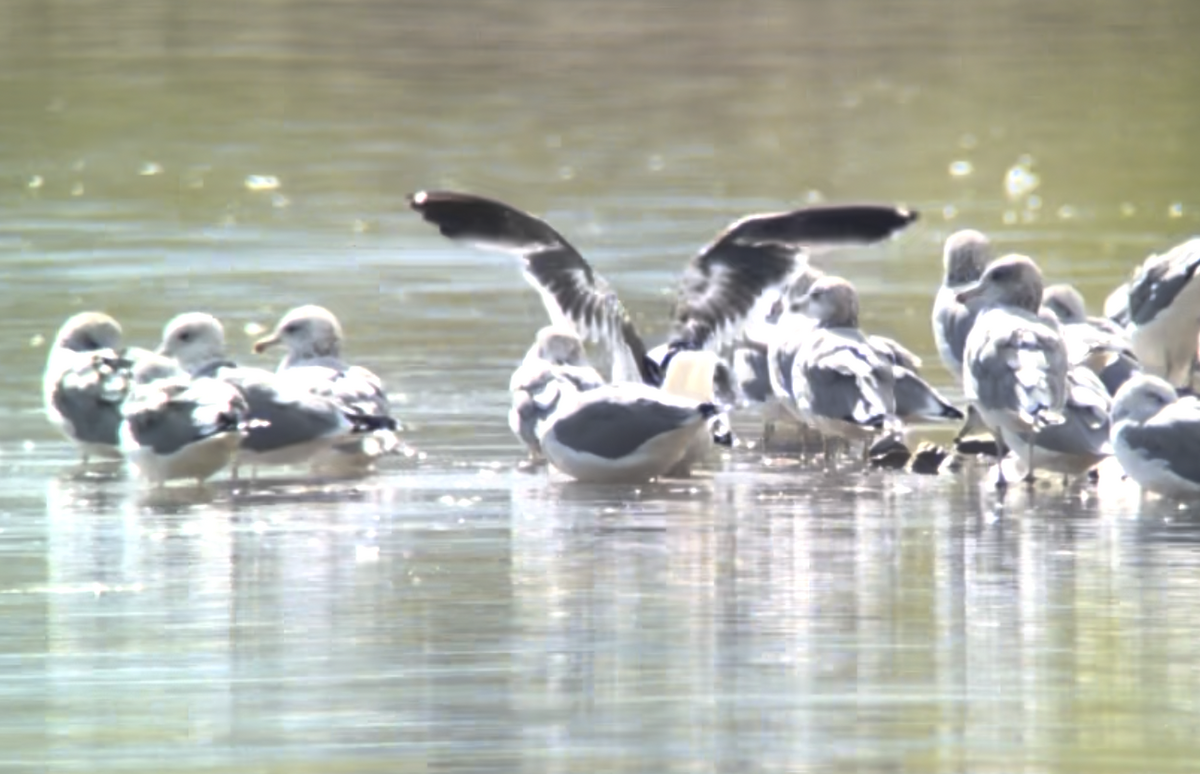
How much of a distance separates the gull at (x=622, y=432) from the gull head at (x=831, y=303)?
5.21 ft

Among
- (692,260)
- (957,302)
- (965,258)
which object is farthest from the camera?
(692,260)

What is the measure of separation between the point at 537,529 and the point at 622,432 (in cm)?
101

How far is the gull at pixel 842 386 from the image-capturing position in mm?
12086

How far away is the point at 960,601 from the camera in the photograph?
9227mm

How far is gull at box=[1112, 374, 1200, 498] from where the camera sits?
1091cm

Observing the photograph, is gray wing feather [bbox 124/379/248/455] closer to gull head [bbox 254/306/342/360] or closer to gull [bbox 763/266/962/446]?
gull head [bbox 254/306/342/360]

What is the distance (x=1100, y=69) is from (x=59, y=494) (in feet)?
73.1

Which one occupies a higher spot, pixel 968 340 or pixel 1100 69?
pixel 1100 69

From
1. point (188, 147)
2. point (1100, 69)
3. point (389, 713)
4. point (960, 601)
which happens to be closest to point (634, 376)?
point (960, 601)

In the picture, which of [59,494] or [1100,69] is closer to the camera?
[59,494]

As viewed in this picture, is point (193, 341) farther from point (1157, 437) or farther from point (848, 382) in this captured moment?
point (1157, 437)

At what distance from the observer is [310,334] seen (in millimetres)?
13719

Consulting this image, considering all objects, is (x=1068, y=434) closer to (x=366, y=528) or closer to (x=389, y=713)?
(x=366, y=528)

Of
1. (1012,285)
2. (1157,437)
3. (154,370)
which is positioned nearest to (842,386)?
(1012,285)
